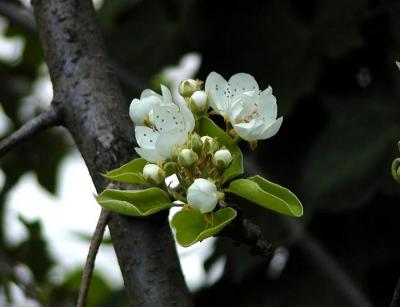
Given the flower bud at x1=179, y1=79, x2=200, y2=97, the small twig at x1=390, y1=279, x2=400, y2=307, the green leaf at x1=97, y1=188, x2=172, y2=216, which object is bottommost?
the small twig at x1=390, y1=279, x2=400, y2=307

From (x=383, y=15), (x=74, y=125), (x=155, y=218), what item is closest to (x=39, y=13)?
(x=74, y=125)

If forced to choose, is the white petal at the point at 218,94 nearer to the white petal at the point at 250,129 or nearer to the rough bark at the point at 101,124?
the white petal at the point at 250,129

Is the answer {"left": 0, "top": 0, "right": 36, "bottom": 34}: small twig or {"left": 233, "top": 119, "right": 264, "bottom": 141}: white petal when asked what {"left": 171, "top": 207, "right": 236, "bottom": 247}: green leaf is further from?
{"left": 0, "top": 0, "right": 36, "bottom": 34}: small twig

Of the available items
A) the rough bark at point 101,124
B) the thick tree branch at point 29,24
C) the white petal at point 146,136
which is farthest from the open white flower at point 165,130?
the thick tree branch at point 29,24

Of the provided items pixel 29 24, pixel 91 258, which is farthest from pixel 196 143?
pixel 29 24

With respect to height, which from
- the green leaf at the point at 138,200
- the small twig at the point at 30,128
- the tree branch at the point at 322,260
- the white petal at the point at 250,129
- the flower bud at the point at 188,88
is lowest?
the tree branch at the point at 322,260

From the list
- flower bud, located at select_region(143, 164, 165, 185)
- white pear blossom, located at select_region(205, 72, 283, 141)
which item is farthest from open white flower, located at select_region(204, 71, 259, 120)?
flower bud, located at select_region(143, 164, 165, 185)

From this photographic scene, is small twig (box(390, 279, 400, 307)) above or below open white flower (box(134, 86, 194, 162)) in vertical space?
below
